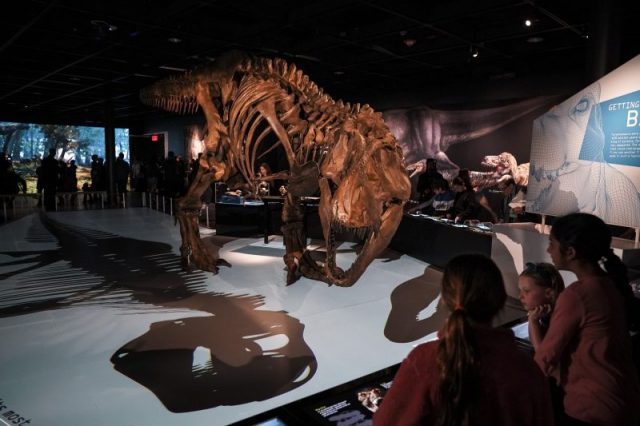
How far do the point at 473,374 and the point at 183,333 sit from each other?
145 inches

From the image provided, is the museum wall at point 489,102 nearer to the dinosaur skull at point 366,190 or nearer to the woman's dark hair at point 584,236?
the dinosaur skull at point 366,190

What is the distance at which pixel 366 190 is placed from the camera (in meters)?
3.62

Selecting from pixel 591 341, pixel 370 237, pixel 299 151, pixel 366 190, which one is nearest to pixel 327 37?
pixel 299 151

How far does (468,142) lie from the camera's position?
10.5 metres

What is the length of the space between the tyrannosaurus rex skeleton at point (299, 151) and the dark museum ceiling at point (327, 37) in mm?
1209

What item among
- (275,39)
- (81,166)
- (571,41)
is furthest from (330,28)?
(81,166)

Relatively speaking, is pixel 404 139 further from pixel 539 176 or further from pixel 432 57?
pixel 539 176

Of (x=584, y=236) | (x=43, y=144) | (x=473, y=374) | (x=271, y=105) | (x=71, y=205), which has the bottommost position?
(x=71, y=205)

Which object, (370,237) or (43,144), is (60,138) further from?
(370,237)

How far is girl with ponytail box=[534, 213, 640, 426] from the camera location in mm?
1671

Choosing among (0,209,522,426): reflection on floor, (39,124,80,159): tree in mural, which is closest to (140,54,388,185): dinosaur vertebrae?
(0,209,522,426): reflection on floor

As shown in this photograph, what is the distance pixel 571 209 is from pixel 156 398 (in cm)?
408

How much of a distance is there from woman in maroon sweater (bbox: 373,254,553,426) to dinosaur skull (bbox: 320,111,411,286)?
2.33 m

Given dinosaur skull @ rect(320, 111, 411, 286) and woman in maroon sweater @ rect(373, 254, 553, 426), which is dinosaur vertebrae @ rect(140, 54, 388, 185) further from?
woman in maroon sweater @ rect(373, 254, 553, 426)
